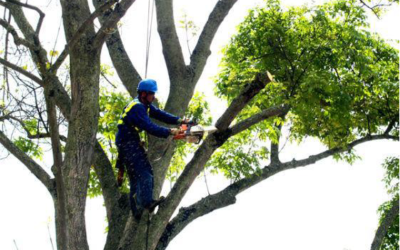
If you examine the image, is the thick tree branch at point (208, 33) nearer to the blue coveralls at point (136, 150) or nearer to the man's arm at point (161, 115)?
the man's arm at point (161, 115)

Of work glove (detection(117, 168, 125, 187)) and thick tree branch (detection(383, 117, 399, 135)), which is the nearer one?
work glove (detection(117, 168, 125, 187))

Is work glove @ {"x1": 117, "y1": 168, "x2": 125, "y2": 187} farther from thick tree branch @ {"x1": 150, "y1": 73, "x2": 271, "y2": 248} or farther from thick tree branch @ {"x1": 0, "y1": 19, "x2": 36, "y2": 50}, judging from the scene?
thick tree branch @ {"x1": 0, "y1": 19, "x2": 36, "y2": 50}

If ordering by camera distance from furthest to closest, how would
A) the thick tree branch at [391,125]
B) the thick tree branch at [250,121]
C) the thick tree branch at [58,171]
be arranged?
the thick tree branch at [391,125], the thick tree branch at [250,121], the thick tree branch at [58,171]

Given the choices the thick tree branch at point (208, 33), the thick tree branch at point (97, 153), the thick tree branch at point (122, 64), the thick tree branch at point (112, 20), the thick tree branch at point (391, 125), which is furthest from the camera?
the thick tree branch at point (391, 125)

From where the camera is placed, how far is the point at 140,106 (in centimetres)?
600

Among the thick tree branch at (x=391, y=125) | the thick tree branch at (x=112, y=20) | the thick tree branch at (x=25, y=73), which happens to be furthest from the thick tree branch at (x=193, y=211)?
the thick tree branch at (x=391, y=125)

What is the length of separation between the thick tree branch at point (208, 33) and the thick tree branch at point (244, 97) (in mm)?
2206

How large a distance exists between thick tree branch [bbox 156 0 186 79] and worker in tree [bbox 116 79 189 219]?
4.15ft

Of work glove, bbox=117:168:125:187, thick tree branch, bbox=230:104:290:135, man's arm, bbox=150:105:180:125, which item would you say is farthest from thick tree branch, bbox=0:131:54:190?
thick tree branch, bbox=230:104:290:135

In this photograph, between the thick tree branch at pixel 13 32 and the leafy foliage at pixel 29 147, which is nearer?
the thick tree branch at pixel 13 32

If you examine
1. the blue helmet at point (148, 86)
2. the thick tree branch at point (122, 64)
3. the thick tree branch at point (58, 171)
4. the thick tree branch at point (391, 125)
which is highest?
the thick tree branch at point (391, 125)

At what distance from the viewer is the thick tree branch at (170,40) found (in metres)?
7.60

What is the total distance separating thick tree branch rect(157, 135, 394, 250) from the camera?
274 inches

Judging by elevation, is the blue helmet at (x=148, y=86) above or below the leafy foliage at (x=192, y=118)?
below
